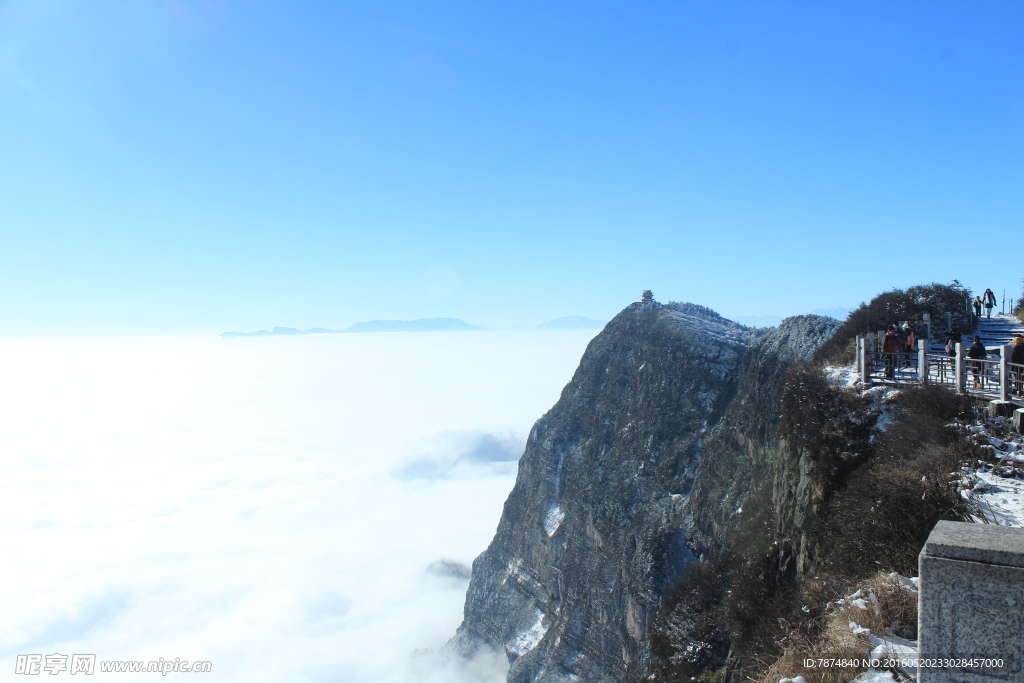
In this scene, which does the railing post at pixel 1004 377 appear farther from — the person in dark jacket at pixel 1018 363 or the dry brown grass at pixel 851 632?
the dry brown grass at pixel 851 632

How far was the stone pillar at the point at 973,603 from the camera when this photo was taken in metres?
4.02

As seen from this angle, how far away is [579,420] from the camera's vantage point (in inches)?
1871

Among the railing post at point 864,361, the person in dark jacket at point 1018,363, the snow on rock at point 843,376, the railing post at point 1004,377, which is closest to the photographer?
the railing post at point 1004,377

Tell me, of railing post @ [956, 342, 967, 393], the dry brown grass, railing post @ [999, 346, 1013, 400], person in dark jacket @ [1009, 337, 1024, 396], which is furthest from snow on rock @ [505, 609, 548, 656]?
the dry brown grass

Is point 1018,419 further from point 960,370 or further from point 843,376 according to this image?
point 843,376

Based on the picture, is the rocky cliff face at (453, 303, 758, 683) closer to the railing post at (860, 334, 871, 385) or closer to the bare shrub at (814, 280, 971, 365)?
the bare shrub at (814, 280, 971, 365)

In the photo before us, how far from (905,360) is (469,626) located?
48.9m

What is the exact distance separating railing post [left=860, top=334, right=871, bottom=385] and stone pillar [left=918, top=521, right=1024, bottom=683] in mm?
14623

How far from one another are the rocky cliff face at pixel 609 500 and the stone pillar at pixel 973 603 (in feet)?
91.0

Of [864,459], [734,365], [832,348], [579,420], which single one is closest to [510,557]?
[579,420]

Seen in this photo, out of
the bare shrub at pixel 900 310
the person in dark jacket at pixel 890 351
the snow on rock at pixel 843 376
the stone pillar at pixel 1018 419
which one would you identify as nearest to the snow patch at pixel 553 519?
the bare shrub at pixel 900 310

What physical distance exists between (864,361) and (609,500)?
24857 mm

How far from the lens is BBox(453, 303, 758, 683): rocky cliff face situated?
3394 centimetres

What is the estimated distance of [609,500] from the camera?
3928 cm
